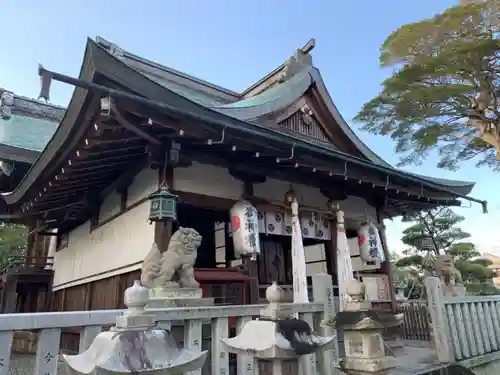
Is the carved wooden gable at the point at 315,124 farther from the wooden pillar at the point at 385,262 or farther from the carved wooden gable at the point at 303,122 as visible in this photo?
the wooden pillar at the point at 385,262

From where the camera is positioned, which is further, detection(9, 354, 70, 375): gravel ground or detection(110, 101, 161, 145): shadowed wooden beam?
detection(9, 354, 70, 375): gravel ground

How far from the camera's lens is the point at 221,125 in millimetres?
5090

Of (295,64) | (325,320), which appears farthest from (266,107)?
(325,320)

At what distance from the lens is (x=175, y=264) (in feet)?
14.1

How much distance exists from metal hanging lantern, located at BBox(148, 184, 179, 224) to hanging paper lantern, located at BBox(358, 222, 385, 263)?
4.70m

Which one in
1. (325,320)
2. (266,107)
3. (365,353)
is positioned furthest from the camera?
(266,107)

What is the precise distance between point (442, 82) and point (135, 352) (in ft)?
33.9

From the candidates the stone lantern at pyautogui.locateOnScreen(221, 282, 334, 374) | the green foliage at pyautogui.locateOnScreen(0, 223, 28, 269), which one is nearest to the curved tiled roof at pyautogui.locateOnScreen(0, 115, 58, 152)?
the green foliage at pyautogui.locateOnScreen(0, 223, 28, 269)

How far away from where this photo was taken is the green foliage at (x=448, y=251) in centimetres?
1526

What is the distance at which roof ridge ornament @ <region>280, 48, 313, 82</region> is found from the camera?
9445mm

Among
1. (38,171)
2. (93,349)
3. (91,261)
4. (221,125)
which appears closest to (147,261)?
(221,125)

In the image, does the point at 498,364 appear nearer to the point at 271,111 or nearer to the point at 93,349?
the point at 271,111

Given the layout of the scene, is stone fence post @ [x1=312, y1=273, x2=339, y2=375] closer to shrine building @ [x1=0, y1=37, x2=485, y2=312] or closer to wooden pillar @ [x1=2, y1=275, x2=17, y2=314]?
shrine building @ [x1=0, y1=37, x2=485, y2=312]

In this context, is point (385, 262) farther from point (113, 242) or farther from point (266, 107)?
point (113, 242)
